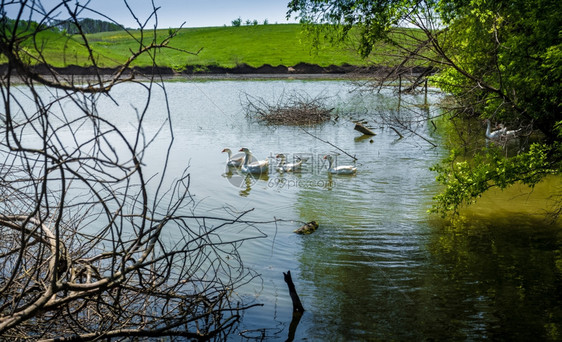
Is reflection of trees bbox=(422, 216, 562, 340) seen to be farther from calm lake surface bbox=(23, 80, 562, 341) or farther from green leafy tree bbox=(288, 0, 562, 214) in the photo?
green leafy tree bbox=(288, 0, 562, 214)

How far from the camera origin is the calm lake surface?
6055mm

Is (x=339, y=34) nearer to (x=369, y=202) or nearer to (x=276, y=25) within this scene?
(x=369, y=202)

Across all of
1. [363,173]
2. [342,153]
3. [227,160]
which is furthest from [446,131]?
[227,160]

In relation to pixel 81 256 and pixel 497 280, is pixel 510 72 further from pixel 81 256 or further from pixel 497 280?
pixel 81 256

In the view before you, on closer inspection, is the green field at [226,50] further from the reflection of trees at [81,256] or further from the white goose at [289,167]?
the reflection of trees at [81,256]

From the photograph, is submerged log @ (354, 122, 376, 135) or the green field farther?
the green field

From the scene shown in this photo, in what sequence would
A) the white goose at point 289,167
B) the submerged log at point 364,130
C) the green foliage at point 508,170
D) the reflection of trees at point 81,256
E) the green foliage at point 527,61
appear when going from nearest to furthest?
the reflection of trees at point 81,256 → the green foliage at point 527,61 → the green foliage at point 508,170 → the white goose at point 289,167 → the submerged log at point 364,130

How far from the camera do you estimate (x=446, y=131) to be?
21172 mm

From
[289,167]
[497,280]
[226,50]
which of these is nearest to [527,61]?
[497,280]

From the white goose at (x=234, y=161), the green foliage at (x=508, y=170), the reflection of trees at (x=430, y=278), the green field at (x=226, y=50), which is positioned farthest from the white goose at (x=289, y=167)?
the green field at (x=226, y=50)

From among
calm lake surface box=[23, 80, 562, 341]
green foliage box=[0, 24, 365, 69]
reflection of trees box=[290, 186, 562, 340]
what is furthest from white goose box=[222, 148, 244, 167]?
green foliage box=[0, 24, 365, 69]

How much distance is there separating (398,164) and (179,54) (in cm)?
5809

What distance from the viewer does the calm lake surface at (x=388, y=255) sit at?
6.05 metres

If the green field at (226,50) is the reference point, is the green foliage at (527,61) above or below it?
below
